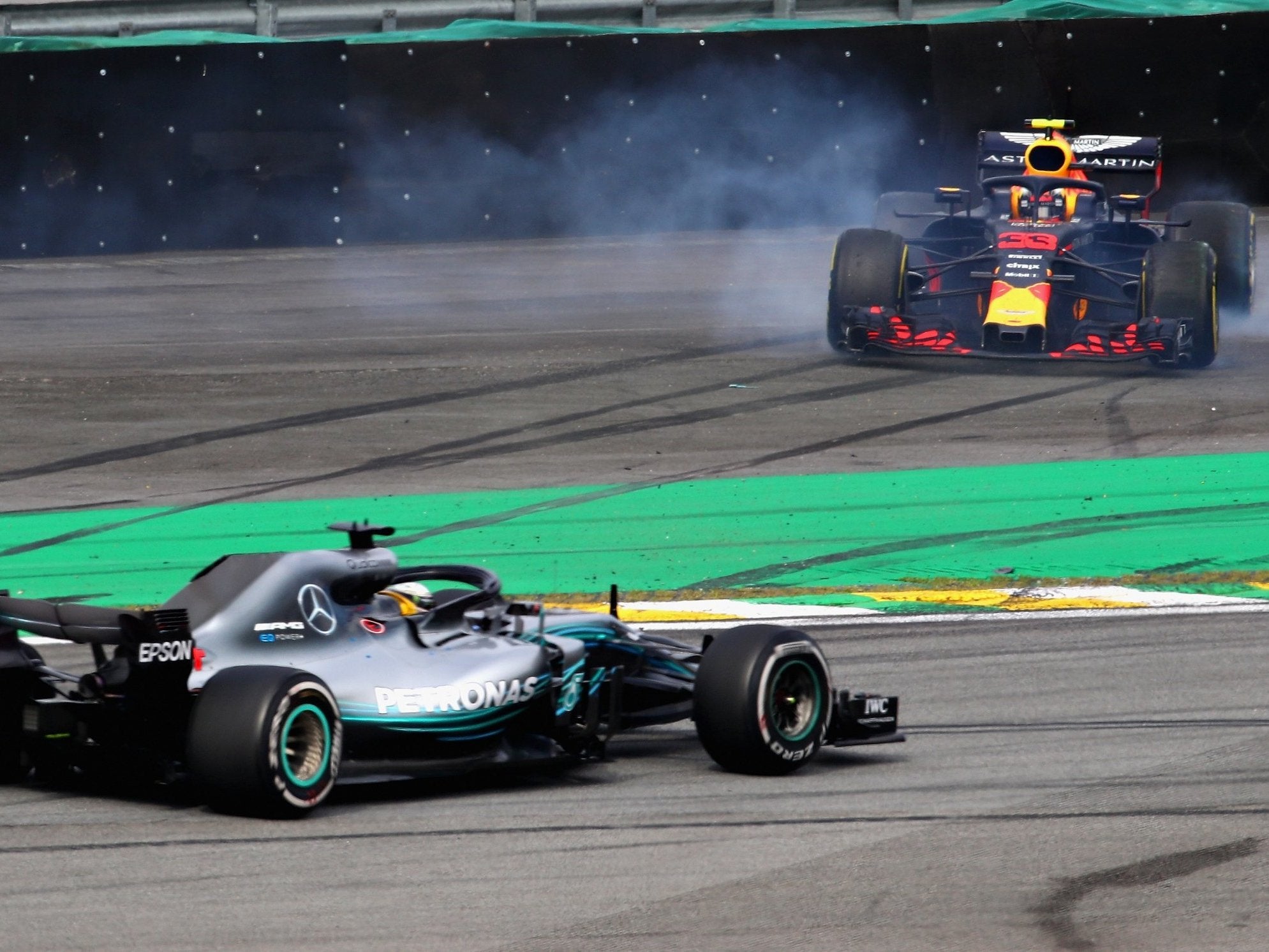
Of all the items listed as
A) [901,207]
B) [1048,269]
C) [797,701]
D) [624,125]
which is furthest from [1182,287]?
[797,701]

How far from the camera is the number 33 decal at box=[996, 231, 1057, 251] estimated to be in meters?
17.5

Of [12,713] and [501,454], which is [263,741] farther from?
[501,454]

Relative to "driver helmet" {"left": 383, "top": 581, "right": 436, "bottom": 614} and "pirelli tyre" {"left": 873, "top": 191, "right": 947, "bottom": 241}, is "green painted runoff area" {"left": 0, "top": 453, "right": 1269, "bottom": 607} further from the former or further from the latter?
"pirelli tyre" {"left": 873, "top": 191, "right": 947, "bottom": 241}

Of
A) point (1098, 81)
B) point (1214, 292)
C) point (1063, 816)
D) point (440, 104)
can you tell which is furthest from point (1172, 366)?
point (1063, 816)

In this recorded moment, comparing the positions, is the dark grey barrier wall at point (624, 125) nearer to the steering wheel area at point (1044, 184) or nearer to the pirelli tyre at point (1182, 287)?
the steering wheel area at point (1044, 184)

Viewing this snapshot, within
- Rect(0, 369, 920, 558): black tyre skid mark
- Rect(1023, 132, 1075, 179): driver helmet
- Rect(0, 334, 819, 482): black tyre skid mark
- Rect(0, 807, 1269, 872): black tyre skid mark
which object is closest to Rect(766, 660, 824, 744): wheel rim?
Rect(0, 807, 1269, 872): black tyre skid mark

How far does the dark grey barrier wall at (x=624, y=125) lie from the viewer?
23.4m

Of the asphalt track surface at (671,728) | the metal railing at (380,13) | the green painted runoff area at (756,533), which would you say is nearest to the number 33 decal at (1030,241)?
the asphalt track surface at (671,728)

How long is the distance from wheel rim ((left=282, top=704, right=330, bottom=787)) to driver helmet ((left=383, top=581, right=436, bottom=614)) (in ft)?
3.09

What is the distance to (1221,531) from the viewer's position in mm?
12523

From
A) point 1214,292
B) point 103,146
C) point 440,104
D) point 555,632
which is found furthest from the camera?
point 440,104

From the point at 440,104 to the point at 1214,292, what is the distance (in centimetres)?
985

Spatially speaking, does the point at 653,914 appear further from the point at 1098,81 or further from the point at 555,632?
the point at 1098,81

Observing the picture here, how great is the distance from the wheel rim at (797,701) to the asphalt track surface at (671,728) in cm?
20
